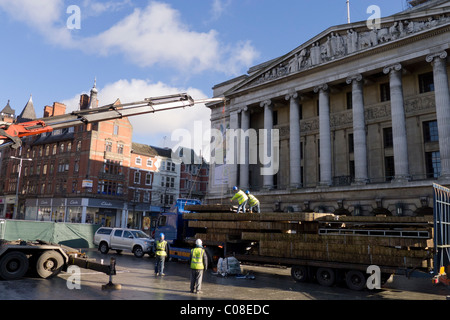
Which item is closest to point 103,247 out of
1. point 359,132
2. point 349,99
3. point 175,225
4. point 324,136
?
point 175,225

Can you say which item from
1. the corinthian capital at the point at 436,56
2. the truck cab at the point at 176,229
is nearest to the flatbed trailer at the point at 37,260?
the truck cab at the point at 176,229

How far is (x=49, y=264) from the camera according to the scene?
1389cm

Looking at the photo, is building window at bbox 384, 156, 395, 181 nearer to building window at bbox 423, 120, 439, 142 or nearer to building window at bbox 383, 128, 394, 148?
building window at bbox 383, 128, 394, 148

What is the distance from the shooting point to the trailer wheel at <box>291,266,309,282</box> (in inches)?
608

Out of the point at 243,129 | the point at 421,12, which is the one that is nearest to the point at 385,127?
the point at 421,12

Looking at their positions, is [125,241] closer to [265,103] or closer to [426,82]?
[265,103]

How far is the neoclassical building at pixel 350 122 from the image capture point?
26641 millimetres

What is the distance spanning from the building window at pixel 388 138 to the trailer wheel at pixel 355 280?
19.6 metres

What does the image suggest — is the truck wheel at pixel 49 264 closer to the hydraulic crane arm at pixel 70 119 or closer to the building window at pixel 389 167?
the hydraulic crane arm at pixel 70 119

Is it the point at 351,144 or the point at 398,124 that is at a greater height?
the point at 398,124

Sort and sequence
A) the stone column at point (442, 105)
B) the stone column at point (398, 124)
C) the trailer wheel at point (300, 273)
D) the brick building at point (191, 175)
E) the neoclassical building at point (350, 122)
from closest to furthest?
the trailer wheel at point (300, 273), the stone column at point (442, 105), the neoclassical building at point (350, 122), the stone column at point (398, 124), the brick building at point (191, 175)

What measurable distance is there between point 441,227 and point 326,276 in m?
4.81

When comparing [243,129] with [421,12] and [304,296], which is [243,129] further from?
[304,296]

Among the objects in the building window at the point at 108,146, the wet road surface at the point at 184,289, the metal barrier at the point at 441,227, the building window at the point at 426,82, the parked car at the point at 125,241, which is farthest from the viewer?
the building window at the point at 108,146
